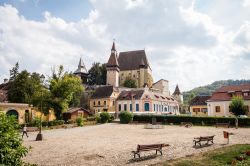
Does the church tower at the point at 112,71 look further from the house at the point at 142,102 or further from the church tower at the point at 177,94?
the house at the point at 142,102

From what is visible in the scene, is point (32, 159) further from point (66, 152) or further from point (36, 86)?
point (36, 86)

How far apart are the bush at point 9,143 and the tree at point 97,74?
9449 centimetres

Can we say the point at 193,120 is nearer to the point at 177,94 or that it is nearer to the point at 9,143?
the point at 9,143

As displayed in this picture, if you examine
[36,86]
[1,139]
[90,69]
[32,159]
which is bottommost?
[32,159]

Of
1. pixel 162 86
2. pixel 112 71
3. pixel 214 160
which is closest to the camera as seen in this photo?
pixel 214 160

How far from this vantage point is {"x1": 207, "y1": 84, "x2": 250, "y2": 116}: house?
5231cm

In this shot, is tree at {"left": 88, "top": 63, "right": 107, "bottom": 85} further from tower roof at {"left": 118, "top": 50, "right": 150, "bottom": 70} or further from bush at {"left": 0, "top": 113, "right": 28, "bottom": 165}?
bush at {"left": 0, "top": 113, "right": 28, "bottom": 165}

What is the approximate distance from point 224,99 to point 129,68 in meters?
54.9

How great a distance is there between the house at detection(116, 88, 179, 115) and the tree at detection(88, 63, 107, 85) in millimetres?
35308

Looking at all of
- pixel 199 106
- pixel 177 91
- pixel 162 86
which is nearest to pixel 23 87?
pixel 199 106

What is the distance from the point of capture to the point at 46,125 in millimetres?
43750

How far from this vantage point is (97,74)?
10388 centimetres

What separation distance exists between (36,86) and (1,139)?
4661 cm

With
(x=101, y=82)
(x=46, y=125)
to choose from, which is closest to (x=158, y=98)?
(x=46, y=125)
